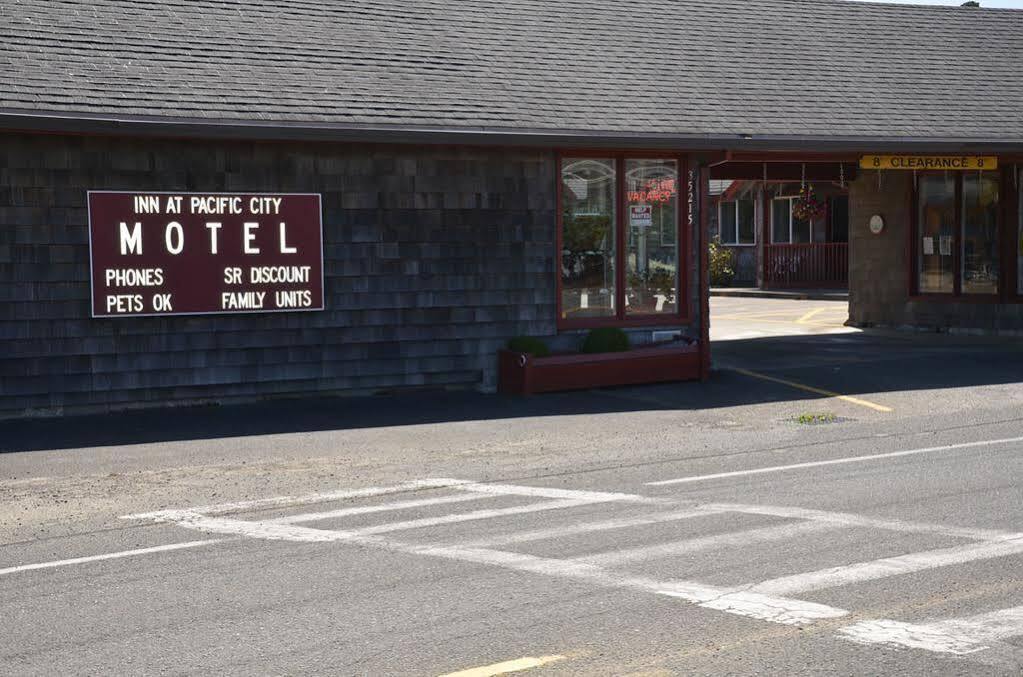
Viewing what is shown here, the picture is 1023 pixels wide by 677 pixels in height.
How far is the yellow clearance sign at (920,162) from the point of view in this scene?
17859mm

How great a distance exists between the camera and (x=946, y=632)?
18.2 ft

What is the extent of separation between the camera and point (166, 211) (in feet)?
45.6

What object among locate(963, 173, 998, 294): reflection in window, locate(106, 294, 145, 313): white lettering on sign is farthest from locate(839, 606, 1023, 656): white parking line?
locate(963, 173, 998, 294): reflection in window

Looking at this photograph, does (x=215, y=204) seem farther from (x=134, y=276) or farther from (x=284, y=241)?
(x=134, y=276)

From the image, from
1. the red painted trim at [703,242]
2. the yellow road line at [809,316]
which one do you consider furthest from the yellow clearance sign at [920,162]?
the yellow road line at [809,316]

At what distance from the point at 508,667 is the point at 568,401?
31.4 ft

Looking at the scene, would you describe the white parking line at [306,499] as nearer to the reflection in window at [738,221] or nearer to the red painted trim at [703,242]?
the red painted trim at [703,242]

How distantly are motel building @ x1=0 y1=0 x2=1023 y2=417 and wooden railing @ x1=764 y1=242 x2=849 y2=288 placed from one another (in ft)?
51.0

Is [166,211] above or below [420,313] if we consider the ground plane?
above

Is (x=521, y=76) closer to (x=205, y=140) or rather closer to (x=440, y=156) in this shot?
(x=440, y=156)

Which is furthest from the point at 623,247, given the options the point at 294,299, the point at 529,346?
the point at 294,299

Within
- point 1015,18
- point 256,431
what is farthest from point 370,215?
point 1015,18

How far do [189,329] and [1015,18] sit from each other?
54.5 feet

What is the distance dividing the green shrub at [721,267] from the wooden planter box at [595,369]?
74.4ft
